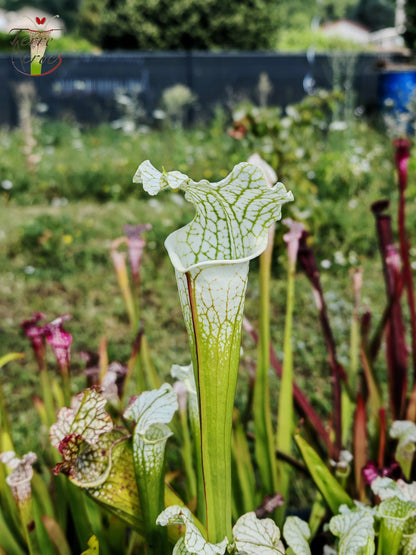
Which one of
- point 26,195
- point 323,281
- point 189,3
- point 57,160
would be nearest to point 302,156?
point 323,281

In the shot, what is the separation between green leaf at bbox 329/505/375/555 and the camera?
2.24 ft

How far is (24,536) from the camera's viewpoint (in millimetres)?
844

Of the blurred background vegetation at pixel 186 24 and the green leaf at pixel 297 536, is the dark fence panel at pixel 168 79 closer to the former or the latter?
the blurred background vegetation at pixel 186 24

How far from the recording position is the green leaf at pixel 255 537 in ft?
2.13

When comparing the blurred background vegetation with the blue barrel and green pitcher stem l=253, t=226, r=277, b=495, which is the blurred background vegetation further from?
green pitcher stem l=253, t=226, r=277, b=495

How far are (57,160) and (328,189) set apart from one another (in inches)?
104

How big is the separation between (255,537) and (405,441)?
37 cm

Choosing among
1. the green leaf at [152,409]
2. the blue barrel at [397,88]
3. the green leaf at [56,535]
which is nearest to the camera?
the green leaf at [152,409]

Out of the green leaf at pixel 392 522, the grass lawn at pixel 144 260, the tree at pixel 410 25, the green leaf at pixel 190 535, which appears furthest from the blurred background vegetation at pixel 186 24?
the green leaf at pixel 190 535

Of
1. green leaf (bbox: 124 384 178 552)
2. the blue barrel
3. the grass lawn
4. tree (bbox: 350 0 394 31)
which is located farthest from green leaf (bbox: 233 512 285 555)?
tree (bbox: 350 0 394 31)

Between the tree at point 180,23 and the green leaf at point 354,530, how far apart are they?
41.4ft

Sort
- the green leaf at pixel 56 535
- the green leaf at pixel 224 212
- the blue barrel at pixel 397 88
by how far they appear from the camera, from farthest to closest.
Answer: the blue barrel at pixel 397 88 < the green leaf at pixel 56 535 < the green leaf at pixel 224 212

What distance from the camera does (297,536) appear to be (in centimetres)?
75

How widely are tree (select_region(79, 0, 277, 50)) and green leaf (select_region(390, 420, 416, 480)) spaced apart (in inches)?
490
